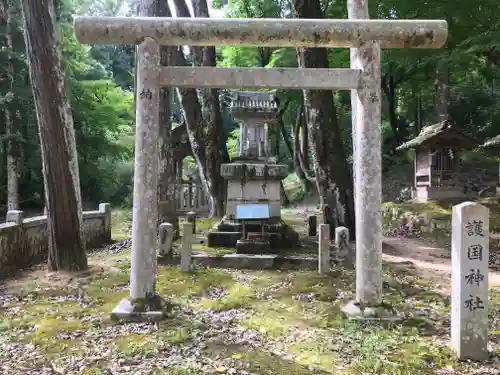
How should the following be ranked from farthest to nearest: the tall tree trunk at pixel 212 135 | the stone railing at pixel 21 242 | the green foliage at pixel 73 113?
the green foliage at pixel 73 113, the tall tree trunk at pixel 212 135, the stone railing at pixel 21 242

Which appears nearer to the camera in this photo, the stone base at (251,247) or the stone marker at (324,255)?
the stone marker at (324,255)

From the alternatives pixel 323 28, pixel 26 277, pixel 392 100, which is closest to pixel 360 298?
pixel 323 28

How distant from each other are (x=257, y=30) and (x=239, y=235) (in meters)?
5.78

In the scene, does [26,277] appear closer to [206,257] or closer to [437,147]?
[206,257]

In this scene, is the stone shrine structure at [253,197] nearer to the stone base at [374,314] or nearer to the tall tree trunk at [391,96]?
the stone base at [374,314]

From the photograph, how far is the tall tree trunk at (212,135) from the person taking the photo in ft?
49.8

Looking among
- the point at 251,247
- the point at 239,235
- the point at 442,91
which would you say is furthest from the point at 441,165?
the point at 251,247

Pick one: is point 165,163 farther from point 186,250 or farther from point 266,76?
point 266,76

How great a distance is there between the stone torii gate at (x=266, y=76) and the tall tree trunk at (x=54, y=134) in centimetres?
251

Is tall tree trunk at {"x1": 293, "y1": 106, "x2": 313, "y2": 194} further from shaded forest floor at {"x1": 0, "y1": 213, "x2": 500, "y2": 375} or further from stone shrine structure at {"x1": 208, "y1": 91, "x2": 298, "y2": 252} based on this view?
shaded forest floor at {"x1": 0, "y1": 213, "x2": 500, "y2": 375}

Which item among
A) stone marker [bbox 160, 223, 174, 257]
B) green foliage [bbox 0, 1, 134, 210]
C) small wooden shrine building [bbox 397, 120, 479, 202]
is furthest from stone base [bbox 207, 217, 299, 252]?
small wooden shrine building [bbox 397, 120, 479, 202]

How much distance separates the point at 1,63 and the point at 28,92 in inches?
53.3

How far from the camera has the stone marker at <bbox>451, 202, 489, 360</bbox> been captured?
171 inches

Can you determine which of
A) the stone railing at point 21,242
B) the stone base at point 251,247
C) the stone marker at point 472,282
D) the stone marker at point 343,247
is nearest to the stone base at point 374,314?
the stone marker at point 472,282
